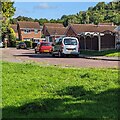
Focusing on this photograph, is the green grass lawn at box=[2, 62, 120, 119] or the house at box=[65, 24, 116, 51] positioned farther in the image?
the house at box=[65, 24, 116, 51]

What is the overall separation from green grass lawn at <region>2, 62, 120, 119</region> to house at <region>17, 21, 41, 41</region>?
281ft

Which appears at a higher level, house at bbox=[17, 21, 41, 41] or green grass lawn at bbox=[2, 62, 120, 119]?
house at bbox=[17, 21, 41, 41]

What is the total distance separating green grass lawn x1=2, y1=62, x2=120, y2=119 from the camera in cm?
660

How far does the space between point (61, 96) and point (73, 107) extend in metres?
1.50

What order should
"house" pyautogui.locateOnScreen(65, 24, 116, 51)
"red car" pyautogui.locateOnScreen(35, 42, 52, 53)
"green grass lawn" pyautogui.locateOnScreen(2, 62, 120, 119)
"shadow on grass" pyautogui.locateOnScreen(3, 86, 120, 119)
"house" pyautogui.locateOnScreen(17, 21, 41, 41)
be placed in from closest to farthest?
1. "shadow on grass" pyautogui.locateOnScreen(3, 86, 120, 119)
2. "green grass lawn" pyautogui.locateOnScreen(2, 62, 120, 119)
3. "red car" pyautogui.locateOnScreen(35, 42, 52, 53)
4. "house" pyautogui.locateOnScreen(65, 24, 116, 51)
5. "house" pyautogui.locateOnScreen(17, 21, 41, 41)

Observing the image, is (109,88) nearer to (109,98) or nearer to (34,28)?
(109,98)

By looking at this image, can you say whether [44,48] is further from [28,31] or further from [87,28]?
[28,31]

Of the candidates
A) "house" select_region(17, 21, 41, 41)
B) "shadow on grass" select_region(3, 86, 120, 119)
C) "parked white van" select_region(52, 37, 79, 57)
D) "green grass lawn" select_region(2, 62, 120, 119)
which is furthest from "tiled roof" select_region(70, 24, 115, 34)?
"shadow on grass" select_region(3, 86, 120, 119)

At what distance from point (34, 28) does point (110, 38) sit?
52977 mm

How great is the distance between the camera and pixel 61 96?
847 cm

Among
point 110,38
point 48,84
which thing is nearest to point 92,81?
point 48,84

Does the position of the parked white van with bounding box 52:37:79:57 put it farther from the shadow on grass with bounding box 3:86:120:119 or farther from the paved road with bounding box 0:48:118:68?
the shadow on grass with bounding box 3:86:120:119

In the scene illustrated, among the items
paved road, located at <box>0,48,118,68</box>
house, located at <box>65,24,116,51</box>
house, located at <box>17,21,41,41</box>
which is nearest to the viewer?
paved road, located at <box>0,48,118,68</box>

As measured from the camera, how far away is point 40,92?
30.1 feet
